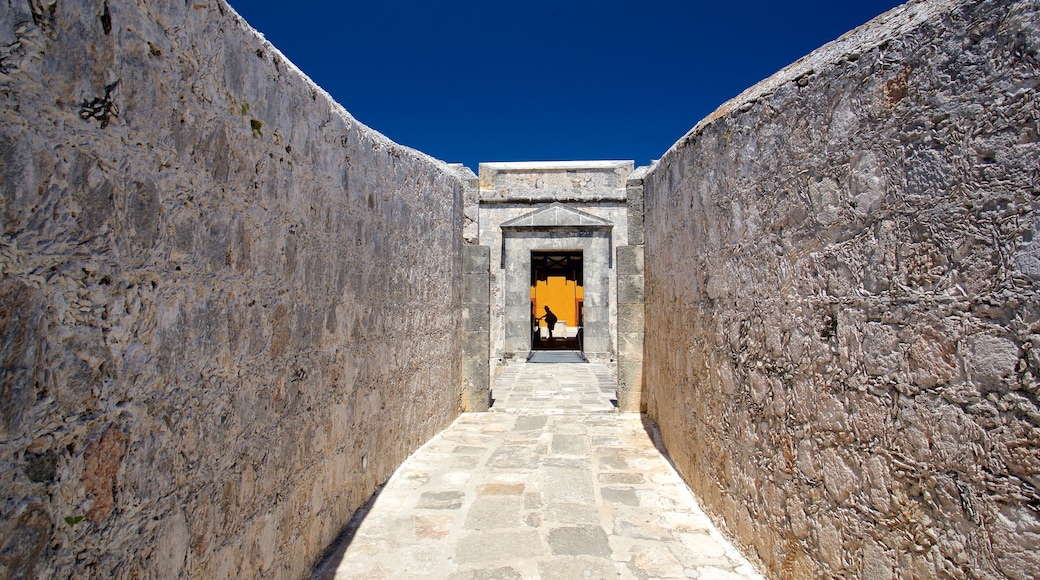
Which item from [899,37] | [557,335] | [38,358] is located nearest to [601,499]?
[899,37]

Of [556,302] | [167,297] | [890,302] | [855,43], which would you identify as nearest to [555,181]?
[855,43]

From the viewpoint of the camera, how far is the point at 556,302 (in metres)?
23.0

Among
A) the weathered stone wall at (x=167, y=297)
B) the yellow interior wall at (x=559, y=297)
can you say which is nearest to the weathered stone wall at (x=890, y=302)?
the weathered stone wall at (x=167, y=297)

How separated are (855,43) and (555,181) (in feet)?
33.2

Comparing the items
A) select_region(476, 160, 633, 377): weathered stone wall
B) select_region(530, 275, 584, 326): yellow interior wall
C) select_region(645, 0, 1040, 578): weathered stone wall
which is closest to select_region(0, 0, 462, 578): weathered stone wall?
select_region(645, 0, 1040, 578): weathered stone wall

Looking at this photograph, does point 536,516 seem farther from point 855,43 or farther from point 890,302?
point 855,43

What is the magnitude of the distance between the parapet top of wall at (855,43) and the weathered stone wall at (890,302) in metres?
0.01

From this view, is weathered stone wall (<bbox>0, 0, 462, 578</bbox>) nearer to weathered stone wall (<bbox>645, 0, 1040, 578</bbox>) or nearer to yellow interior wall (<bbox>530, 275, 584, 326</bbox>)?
weathered stone wall (<bbox>645, 0, 1040, 578</bbox>)

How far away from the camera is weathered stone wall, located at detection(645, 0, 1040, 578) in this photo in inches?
59.6

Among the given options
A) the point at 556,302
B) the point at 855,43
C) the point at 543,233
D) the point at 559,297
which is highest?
the point at 543,233

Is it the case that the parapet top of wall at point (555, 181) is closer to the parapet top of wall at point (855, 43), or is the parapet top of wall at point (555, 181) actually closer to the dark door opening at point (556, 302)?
the dark door opening at point (556, 302)

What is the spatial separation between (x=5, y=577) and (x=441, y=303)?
4448mm

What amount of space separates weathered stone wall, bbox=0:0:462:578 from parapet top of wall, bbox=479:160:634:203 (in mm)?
8865

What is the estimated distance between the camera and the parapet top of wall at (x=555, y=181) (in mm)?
11992
